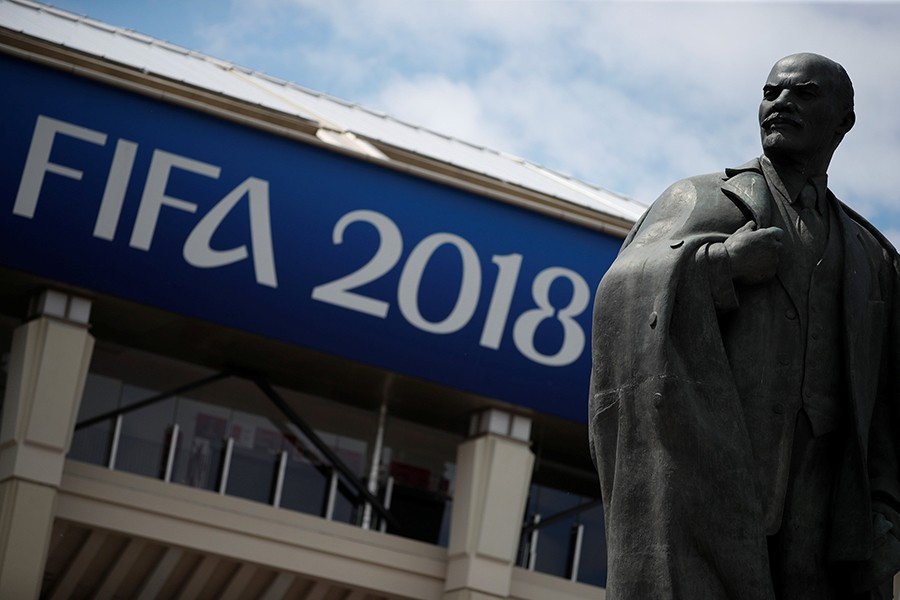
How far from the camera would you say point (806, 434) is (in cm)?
495

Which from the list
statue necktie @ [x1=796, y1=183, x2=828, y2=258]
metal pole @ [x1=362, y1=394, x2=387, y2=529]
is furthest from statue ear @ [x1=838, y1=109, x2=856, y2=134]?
metal pole @ [x1=362, y1=394, x2=387, y2=529]

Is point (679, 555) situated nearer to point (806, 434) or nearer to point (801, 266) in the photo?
point (806, 434)

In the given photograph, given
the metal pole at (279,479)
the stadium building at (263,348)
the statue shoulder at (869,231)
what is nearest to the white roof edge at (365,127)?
the stadium building at (263,348)

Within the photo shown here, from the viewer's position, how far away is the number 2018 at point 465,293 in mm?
21859

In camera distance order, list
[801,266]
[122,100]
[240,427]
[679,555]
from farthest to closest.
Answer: [240,427]
[122,100]
[801,266]
[679,555]

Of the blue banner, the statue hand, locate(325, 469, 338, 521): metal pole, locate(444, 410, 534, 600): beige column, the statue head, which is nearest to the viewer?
the statue hand

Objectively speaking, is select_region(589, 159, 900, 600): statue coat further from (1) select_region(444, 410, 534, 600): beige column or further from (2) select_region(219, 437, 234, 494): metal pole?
(1) select_region(444, 410, 534, 600): beige column

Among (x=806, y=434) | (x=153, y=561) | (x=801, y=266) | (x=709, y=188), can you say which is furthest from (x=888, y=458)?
(x=153, y=561)

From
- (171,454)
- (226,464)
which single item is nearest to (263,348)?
(226,464)

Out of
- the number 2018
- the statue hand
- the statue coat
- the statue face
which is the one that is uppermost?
the number 2018

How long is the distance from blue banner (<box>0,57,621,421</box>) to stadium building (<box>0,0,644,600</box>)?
30 millimetres

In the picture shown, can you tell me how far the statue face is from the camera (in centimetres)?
511

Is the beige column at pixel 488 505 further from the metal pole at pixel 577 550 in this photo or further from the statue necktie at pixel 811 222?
the statue necktie at pixel 811 222

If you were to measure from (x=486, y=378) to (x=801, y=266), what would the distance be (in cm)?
1800
